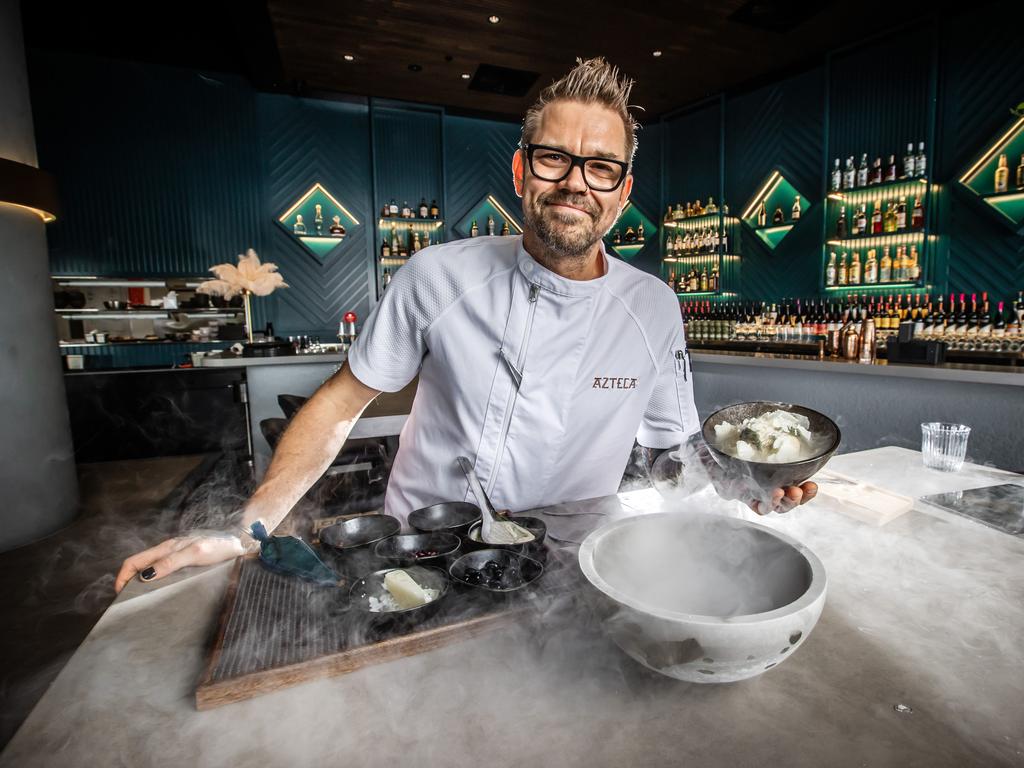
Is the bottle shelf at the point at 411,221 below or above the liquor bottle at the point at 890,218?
above

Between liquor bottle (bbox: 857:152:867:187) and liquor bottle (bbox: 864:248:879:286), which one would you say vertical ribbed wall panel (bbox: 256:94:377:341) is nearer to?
liquor bottle (bbox: 857:152:867:187)

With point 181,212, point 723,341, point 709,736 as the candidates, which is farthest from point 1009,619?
point 181,212

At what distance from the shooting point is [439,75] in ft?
19.5

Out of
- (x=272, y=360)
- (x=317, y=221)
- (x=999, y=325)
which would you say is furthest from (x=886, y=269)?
(x=317, y=221)

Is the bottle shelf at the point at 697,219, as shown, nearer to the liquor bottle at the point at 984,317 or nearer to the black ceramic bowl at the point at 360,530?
the liquor bottle at the point at 984,317

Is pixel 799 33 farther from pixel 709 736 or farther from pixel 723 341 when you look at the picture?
pixel 709 736

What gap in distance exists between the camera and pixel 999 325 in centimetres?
415

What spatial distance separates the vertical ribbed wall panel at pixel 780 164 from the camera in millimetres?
5699

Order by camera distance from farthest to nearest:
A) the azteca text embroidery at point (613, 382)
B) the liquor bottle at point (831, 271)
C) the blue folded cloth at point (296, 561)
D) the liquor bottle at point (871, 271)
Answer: the liquor bottle at point (831, 271) < the liquor bottle at point (871, 271) < the azteca text embroidery at point (613, 382) < the blue folded cloth at point (296, 561)

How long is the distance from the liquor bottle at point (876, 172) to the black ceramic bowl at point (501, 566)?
5.62m

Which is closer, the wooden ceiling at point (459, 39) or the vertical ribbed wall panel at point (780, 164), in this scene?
the wooden ceiling at point (459, 39)

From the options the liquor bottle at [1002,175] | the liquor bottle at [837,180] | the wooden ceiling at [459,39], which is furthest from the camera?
the liquor bottle at [837,180]

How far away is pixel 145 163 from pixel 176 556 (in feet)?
23.5

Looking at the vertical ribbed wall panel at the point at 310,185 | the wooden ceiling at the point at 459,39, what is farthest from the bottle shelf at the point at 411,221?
the wooden ceiling at the point at 459,39
